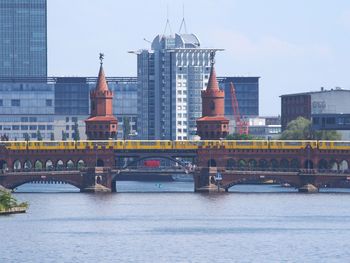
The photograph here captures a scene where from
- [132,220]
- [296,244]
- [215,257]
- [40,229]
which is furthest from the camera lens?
[132,220]

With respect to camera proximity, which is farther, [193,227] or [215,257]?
[193,227]

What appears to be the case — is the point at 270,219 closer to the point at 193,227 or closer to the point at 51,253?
the point at 193,227

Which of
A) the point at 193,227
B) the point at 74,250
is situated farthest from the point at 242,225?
the point at 74,250

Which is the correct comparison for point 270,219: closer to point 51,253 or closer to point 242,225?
point 242,225

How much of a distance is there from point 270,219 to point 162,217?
11.4 metres

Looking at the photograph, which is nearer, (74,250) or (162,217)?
(74,250)

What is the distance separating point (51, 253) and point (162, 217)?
142 feet

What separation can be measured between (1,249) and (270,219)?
43.8 metres

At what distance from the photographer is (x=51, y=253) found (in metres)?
157

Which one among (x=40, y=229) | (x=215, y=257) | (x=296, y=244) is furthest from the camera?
(x=40, y=229)

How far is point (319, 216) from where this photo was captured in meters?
200

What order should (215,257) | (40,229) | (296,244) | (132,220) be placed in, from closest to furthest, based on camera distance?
(215,257)
(296,244)
(40,229)
(132,220)

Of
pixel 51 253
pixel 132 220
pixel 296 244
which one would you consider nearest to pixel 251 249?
pixel 296 244

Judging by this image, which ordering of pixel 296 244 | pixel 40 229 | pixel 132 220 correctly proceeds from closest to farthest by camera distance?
1. pixel 296 244
2. pixel 40 229
3. pixel 132 220
